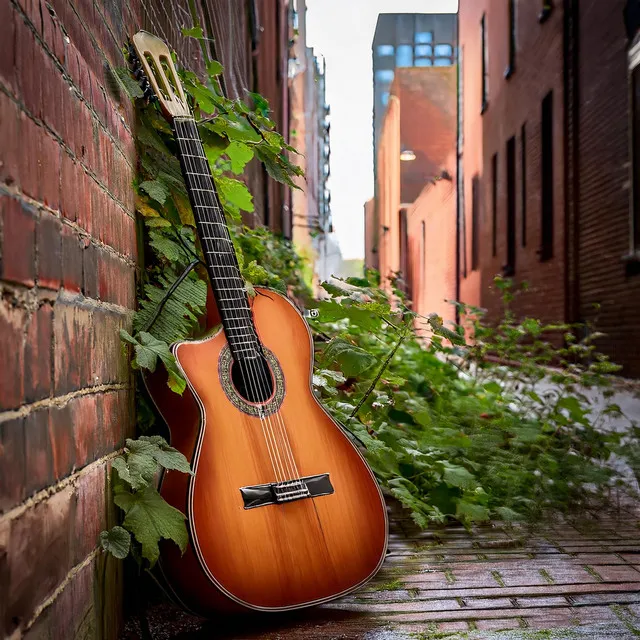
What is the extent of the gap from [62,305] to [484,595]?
53.9 inches

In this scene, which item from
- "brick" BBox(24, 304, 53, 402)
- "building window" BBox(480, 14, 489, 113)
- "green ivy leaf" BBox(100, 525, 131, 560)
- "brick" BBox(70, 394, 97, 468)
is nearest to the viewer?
"brick" BBox(24, 304, 53, 402)

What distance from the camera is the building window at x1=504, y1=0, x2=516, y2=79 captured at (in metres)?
12.3

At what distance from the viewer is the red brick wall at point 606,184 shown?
24.4ft

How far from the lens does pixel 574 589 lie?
1941 mm

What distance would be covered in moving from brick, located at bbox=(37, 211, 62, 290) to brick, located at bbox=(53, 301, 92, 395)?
0.05m

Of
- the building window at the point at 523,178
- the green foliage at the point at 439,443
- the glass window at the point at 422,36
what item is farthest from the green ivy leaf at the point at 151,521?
the glass window at the point at 422,36

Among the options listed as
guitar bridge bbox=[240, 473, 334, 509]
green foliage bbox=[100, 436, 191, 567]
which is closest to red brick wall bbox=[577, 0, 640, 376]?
guitar bridge bbox=[240, 473, 334, 509]

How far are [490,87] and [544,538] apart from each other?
525 inches

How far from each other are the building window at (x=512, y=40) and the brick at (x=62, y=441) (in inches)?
492

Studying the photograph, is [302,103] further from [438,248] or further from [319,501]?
[319,501]

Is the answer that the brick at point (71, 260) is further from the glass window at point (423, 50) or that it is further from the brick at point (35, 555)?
the glass window at point (423, 50)

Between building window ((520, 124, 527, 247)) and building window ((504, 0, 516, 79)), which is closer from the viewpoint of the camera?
building window ((520, 124, 527, 247))

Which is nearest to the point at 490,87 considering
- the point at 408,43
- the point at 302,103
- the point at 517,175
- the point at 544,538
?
the point at 517,175

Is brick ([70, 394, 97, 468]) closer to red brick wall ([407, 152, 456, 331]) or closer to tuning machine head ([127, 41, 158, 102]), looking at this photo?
tuning machine head ([127, 41, 158, 102])
